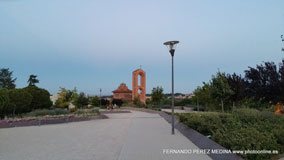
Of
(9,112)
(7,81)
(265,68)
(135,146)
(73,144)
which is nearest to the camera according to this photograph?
(135,146)

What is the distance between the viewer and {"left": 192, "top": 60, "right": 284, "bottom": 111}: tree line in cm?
2555

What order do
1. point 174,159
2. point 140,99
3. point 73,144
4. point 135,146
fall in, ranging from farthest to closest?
point 140,99 < point 73,144 < point 135,146 < point 174,159

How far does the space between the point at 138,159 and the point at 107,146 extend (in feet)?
10.5

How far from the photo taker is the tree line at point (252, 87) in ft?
83.8

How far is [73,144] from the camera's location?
14023 millimetres

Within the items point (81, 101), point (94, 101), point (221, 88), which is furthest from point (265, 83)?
point (94, 101)

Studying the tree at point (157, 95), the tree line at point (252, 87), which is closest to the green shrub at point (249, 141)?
the tree line at point (252, 87)

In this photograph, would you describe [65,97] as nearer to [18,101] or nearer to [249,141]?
[18,101]

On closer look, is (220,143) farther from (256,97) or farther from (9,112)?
(9,112)

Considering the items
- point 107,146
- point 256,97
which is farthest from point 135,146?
point 256,97

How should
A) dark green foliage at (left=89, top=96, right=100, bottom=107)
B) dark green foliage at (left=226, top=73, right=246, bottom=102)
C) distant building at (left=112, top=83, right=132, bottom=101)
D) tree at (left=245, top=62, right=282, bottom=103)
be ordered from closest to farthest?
tree at (left=245, top=62, right=282, bottom=103), dark green foliage at (left=226, top=73, right=246, bottom=102), dark green foliage at (left=89, top=96, right=100, bottom=107), distant building at (left=112, top=83, right=132, bottom=101)

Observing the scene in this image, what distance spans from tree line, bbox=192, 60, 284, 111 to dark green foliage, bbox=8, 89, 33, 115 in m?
18.4

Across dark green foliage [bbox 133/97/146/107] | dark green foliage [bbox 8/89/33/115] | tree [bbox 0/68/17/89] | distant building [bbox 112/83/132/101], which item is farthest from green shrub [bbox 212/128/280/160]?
tree [bbox 0/68/17/89]

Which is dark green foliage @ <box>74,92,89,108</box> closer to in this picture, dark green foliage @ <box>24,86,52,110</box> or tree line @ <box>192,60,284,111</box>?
dark green foliage @ <box>24,86,52,110</box>
